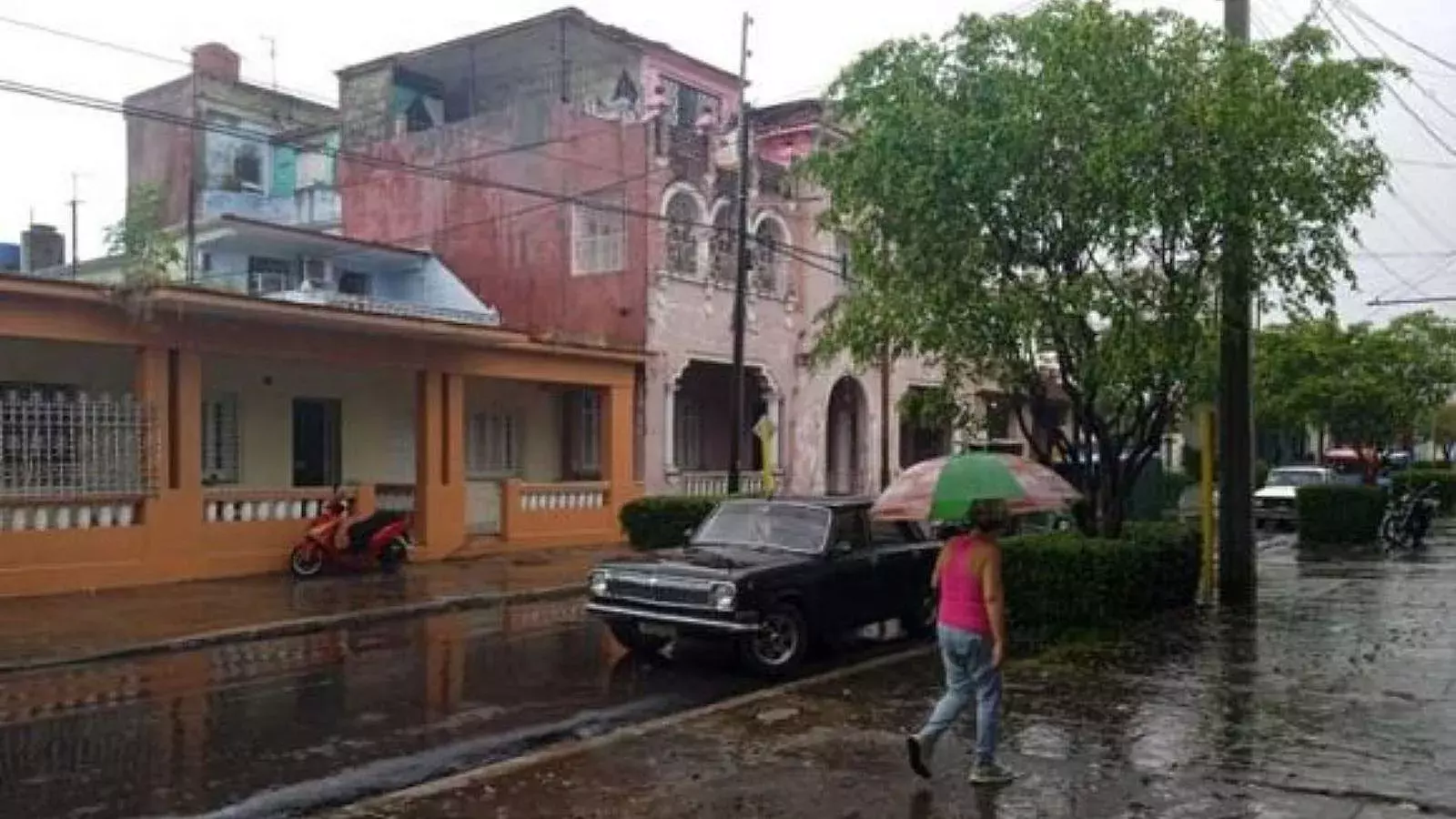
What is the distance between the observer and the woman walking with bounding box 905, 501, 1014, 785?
703 cm

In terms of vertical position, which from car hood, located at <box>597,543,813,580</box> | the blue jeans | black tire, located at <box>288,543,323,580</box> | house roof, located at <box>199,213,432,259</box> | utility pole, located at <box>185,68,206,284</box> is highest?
utility pole, located at <box>185,68,206,284</box>

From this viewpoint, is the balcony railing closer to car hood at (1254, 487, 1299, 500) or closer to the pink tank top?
the pink tank top

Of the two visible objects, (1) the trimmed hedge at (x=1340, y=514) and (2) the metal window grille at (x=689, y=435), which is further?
(2) the metal window grille at (x=689, y=435)

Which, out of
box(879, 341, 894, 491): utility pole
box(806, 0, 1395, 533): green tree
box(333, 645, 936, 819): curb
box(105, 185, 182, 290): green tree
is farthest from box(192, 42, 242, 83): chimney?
box(333, 645, 936, 819): curb

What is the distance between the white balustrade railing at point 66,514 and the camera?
50.0 feet

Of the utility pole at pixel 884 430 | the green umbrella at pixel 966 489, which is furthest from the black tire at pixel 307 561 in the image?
the utility pole at pixel 884 430

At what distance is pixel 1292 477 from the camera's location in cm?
3381

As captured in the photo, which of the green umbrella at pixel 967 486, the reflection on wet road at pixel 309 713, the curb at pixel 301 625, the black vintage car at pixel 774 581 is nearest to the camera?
the reflection on wet road at pixel 309 713

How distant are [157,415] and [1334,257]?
1354 cm

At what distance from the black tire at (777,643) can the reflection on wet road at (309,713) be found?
0.85 ft

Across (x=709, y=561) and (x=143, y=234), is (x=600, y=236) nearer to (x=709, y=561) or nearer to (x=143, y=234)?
(x=143, y=234)

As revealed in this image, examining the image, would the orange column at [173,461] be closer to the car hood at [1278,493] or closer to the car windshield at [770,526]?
the car windshield at [770,526]

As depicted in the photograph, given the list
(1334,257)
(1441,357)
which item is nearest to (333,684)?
(1334,257)

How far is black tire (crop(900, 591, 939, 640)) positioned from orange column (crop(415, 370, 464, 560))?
31.4 feet
